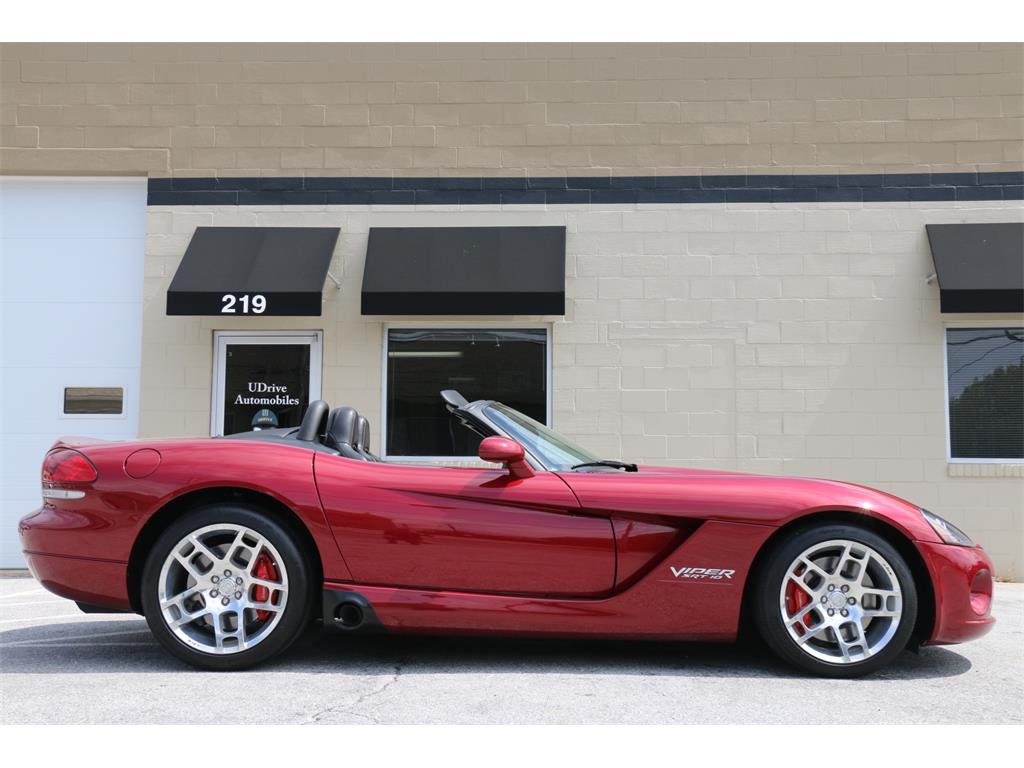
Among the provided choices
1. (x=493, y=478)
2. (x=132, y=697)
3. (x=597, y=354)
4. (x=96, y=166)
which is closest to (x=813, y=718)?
(x=493, y=478)

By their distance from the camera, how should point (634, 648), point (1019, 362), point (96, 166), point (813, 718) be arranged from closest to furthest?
1. point (813, 718)
2. point (634, 648)
3. point (1019, 362)
4. point (96, 166)

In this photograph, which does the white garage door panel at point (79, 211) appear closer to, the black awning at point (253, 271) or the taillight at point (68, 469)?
the black awning at point (253, 271)

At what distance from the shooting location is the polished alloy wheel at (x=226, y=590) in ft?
12.8

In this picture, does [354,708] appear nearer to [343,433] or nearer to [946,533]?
[343,433]

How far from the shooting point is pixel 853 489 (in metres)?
4.02

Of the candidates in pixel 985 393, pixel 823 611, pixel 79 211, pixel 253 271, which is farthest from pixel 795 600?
pixel 79 211

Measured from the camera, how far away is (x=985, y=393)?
8.34m

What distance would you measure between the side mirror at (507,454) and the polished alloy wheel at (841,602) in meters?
1.21

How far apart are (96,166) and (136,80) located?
0.93 m

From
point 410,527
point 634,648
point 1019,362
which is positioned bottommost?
point 634,648

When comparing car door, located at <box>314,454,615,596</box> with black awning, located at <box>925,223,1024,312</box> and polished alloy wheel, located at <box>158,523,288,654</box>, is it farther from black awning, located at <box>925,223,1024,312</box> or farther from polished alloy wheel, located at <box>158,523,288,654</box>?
black awning, located at <box>925,223,1024,312</box>

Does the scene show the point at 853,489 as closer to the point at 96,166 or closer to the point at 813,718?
the point at 813,718

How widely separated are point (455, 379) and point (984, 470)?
4841mm

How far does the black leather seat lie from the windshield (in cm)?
68
